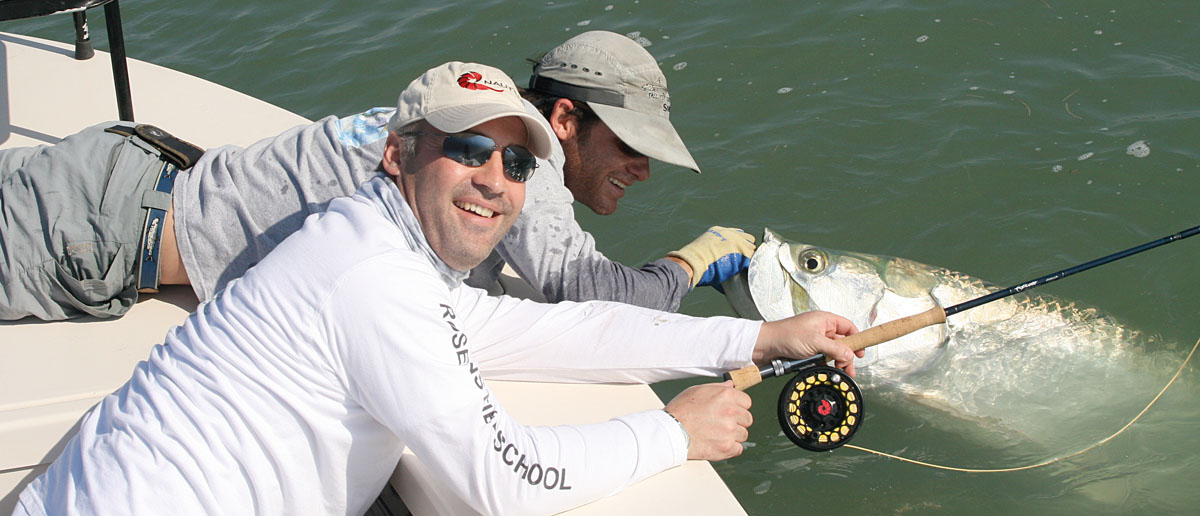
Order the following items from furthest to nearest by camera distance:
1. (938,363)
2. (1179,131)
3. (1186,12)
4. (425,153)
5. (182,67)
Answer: (182,67) < (1186,12) < (1179,131) < (938,363) < (425,153)

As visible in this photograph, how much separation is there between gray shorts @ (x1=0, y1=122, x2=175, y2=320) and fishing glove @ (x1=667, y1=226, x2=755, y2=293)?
1.49 m

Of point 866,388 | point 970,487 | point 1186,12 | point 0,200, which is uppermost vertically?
point 0,200

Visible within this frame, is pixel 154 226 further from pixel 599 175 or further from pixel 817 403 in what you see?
pixel 817 403

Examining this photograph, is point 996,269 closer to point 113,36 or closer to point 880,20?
point 880,20

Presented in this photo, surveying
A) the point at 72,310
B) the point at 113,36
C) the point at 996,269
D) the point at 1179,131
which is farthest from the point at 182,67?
the point at 1179,131

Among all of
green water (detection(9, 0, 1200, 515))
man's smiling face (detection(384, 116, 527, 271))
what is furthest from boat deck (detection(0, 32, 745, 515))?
green water (detection(9, 0, 1200, 515))

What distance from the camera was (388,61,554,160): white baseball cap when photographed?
1934 mm

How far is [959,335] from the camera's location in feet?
10.3

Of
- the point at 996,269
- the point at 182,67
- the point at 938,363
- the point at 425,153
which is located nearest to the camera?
the point at 425,153

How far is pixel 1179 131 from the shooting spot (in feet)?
15.1

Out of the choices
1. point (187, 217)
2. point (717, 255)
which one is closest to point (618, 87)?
point (717, 255)

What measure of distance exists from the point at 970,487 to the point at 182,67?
5.49 meters

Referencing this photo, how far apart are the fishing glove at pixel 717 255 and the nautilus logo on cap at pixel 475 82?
1085mm

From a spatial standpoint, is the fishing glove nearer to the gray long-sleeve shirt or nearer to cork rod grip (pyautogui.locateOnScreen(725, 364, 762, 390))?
the gray long-sleeve shirt
